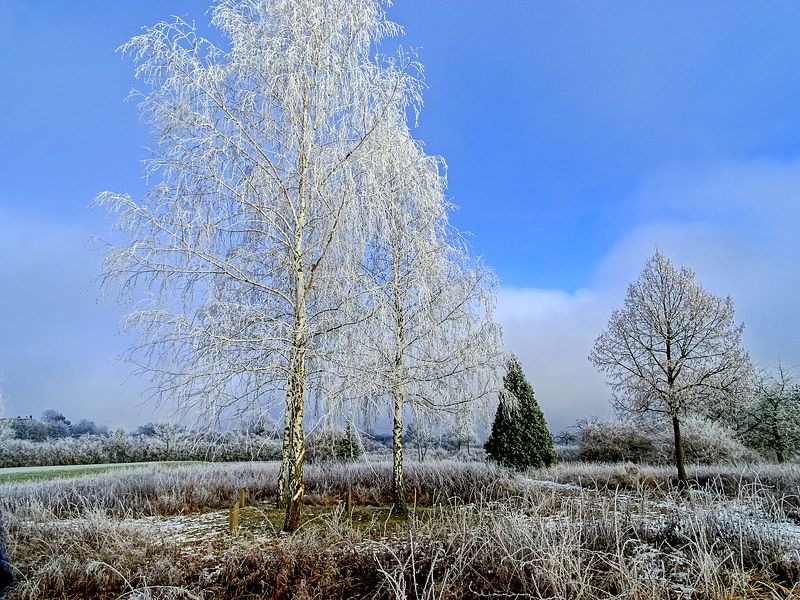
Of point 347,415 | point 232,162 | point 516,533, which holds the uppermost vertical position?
point 232,162

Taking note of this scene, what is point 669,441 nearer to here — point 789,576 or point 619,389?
point 619,389

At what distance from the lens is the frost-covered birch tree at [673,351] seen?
11.7 metres

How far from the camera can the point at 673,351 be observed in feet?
39.9

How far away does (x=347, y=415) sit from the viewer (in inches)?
248

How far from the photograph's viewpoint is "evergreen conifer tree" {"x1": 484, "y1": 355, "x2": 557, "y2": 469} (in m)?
14.9

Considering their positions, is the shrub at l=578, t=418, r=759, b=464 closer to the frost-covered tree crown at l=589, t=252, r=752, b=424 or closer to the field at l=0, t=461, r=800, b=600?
the frost-covered tree crown at l=589, t=252, r=752, b=424

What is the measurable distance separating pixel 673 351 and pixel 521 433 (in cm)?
521

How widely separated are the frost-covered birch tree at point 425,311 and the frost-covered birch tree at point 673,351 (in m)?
5.96

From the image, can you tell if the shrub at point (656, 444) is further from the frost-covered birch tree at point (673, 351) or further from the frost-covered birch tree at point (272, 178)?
the frost-covered birch tree at point (272, 178)

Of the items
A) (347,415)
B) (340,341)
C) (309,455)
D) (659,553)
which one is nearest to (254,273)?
(340,341)

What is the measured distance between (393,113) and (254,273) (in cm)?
345

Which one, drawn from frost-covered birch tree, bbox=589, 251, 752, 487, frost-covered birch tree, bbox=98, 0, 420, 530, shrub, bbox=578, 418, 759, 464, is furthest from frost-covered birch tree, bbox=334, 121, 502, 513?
shrub, bbox=578, 418, 759, 464

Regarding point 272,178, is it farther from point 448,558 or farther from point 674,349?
point 674,349

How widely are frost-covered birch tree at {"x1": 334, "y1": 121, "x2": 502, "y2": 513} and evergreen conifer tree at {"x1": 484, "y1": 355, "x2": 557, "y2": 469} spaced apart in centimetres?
711
